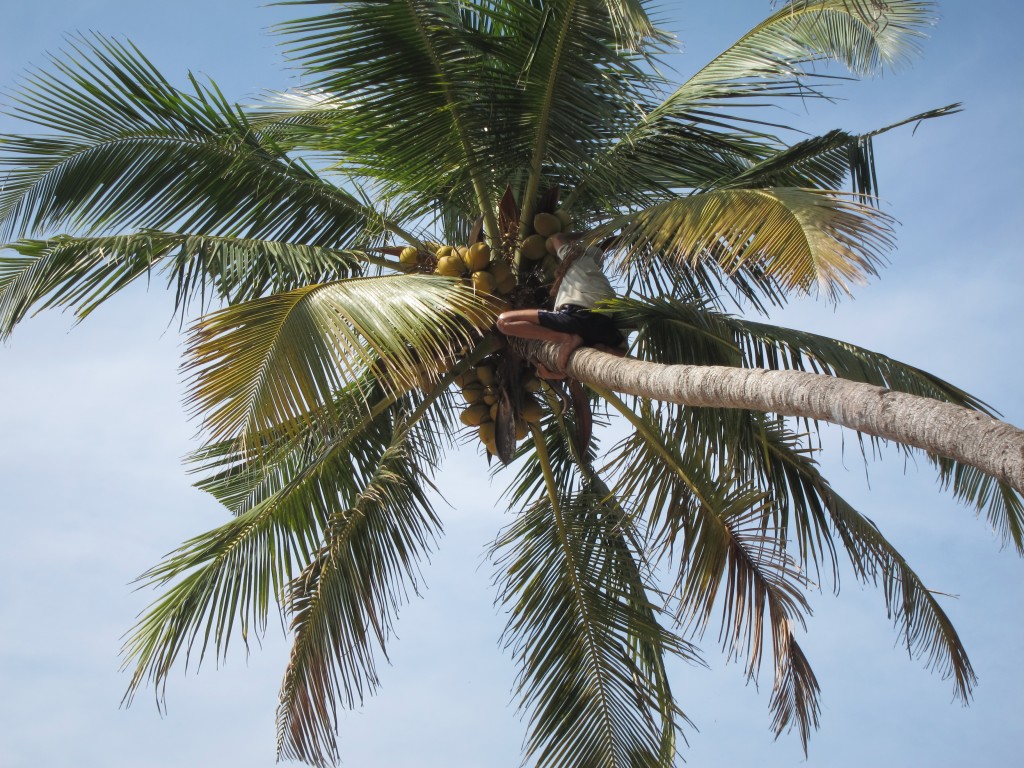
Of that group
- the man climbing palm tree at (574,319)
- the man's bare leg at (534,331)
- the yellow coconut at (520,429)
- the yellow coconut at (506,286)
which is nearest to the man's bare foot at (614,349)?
the man climbing palm tree at (574,319)

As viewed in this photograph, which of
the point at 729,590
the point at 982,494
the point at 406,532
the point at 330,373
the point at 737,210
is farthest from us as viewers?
the point at 406,532

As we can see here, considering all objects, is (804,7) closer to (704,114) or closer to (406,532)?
(704,114)

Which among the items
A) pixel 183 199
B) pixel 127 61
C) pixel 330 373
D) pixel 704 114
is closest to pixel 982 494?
pixel 704 114

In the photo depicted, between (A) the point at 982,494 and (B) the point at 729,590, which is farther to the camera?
(A) the point at 982,494

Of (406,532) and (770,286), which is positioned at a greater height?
(770,286)

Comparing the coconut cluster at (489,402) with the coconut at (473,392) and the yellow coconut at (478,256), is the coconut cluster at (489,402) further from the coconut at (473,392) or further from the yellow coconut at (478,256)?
the yellow coconut at (478,256)

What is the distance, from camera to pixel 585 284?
241 inches

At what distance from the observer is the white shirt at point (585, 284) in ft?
19.8

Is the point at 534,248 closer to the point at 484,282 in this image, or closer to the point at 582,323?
the point at 484,282

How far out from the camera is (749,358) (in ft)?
20.1

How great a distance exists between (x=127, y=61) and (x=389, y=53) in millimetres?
1645

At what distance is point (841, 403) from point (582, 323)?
241 cm

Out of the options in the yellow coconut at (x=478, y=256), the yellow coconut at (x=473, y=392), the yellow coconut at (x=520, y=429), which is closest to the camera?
the yellow coconut at (x=478, y=256)

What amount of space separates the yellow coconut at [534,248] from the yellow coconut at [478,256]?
291mm
